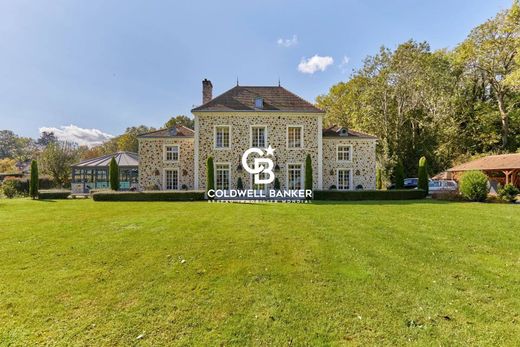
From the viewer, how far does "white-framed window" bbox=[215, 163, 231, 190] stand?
61.4 ft

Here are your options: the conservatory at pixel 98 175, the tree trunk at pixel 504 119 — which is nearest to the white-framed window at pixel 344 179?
the tree trunk at pixel 504 119

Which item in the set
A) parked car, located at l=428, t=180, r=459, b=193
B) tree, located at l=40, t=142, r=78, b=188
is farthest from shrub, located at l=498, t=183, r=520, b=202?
tree, located at l=40, t=142, r=78, b=188

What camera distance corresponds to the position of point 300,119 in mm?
18922

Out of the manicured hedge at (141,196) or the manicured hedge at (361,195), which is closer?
the manicured hedge at (141,196)

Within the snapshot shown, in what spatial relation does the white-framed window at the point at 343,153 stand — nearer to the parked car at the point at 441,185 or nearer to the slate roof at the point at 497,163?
the parked car at the point at 441,185

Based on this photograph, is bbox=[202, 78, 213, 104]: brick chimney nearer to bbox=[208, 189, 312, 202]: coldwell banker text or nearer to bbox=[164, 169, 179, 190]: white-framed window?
bbox=[164, 169, 179, 190]: white-framed window

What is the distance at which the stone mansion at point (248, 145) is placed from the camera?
18.6 metres

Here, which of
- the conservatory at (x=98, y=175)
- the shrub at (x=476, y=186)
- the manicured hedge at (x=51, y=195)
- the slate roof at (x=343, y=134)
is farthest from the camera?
the conservatory at (x=98, y=175)

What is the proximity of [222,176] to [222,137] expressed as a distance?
2817mm

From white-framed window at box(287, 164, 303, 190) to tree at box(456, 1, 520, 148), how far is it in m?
18.9

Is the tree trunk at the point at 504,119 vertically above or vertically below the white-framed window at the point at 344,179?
above

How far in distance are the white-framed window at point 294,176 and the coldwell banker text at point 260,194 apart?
80 cm

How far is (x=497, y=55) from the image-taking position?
2342 centimetres

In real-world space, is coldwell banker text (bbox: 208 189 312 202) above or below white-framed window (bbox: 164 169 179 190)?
below
